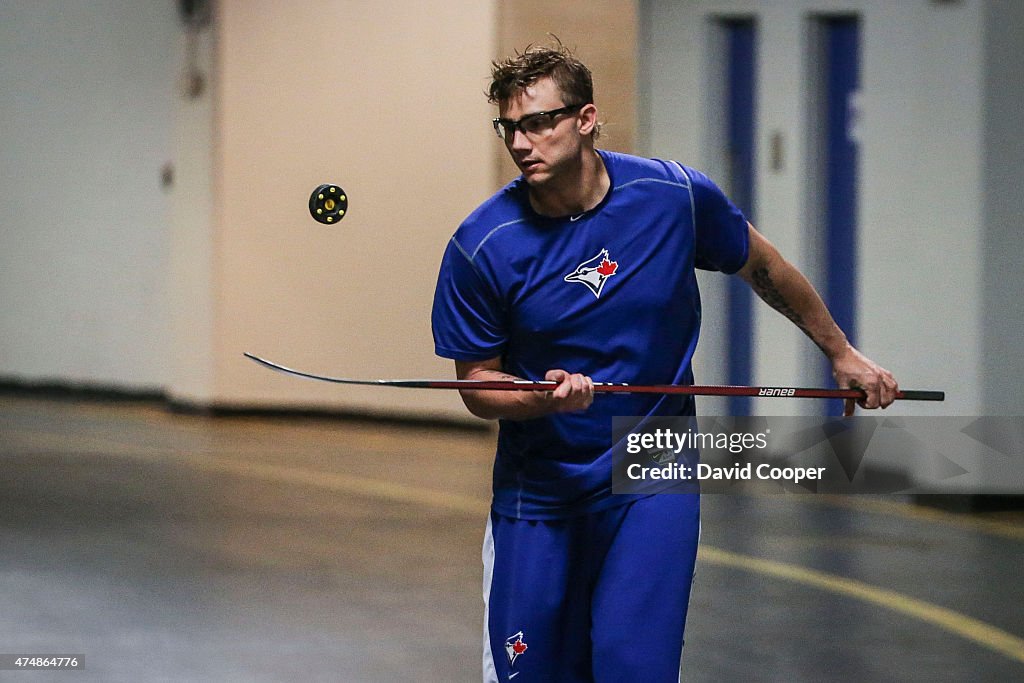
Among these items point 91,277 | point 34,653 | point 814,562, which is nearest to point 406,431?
point 91,277

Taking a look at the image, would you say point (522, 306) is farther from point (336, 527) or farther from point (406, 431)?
point (406, 431)

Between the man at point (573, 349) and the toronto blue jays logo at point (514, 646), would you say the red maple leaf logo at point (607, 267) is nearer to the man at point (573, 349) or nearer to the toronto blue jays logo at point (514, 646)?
the man at point (573, 349)

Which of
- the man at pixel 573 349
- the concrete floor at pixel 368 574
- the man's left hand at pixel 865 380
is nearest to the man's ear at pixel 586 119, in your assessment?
the man at pixel 573 349

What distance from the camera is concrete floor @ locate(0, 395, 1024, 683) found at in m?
5.45

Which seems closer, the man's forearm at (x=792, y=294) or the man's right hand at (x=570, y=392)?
the man's right hand at (x=570, y=392)

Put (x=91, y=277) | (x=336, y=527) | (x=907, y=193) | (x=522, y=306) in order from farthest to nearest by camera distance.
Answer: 1. (x=91, y=277)
2. (x=907, y=193)
3. (x=336, y=527)
4. (x=522, y=306)

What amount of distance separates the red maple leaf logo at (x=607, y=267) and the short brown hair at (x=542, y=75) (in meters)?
0.35

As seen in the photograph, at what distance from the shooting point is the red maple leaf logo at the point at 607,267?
354cm

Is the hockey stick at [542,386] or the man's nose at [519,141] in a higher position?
the man's nose at [519,141]

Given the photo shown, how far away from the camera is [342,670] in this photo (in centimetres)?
527

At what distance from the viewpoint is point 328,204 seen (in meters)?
3.64

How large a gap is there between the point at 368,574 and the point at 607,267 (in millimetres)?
3494

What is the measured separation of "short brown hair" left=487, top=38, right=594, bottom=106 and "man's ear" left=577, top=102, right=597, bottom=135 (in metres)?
0.01

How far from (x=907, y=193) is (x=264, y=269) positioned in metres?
5.22
